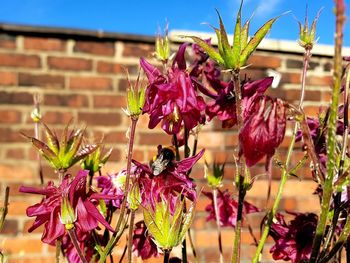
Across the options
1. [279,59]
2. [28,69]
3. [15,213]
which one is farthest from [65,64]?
[279,59]

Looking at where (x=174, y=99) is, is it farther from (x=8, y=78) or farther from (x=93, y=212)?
(x=8, y=78)

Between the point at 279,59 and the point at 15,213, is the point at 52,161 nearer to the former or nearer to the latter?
the point at 15,213

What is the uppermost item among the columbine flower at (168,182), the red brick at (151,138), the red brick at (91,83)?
the red brick at (91,83)

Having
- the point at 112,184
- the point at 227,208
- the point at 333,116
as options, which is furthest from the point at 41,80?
the point at 333,116

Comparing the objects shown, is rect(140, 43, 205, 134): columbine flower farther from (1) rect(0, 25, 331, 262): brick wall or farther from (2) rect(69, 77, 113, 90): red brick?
(2) rect(69, 77, 113, 90): red brick

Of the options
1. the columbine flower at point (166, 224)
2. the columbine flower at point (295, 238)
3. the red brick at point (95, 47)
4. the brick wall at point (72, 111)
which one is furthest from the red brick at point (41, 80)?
the columbine flower at point (166, 224)

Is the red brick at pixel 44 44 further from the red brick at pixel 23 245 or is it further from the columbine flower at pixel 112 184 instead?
the columbine flower at pixel 112 184

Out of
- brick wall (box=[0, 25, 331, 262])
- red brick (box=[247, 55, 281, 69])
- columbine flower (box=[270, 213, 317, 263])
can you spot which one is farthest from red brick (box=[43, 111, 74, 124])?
columbine flower (box=[270, 213, 317, 263])
